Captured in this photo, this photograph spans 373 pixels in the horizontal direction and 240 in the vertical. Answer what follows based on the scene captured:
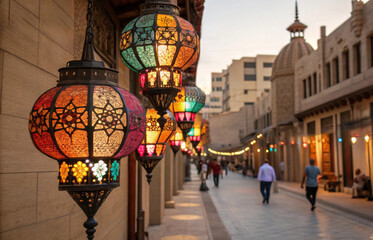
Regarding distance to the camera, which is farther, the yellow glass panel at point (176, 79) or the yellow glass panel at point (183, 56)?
the yellow glass panel at point (176, 79)

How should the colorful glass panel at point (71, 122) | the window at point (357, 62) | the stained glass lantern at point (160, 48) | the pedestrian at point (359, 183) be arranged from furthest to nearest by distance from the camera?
the window at point (357, 62)
the pedestrian at point (359, 183)
the stained glass lantern at point (160, 48)
the colorful glass panel at point (71, 122)

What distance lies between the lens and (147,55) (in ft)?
13.1

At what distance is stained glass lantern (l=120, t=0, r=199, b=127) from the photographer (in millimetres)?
3947

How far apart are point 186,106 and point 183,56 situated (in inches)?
128

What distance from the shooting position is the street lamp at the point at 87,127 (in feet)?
7.70

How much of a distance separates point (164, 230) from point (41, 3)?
8.31 m

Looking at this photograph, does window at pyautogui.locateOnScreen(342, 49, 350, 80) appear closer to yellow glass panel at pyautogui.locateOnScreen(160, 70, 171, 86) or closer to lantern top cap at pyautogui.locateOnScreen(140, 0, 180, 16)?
lantern top cap at pyautogui.locateOnScreen(140, 0, 180, 16)

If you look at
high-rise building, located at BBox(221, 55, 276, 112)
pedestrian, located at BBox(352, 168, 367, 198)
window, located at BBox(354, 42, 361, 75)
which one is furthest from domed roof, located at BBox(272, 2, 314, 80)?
high-rise building, located at BBox(221, 55, 276, 112)

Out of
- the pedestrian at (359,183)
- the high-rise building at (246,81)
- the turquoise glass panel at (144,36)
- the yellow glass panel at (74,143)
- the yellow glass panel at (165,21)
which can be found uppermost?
the high-rise building at (246,81)

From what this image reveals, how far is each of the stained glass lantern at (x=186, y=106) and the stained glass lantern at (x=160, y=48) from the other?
2911 millimetres

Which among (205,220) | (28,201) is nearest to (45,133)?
(28,201)

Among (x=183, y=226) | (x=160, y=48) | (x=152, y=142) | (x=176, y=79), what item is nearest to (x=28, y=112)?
(x=160, y=48)

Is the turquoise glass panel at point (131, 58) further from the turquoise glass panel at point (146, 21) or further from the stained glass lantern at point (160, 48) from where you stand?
the turquoise glass panel at point (146, 21)

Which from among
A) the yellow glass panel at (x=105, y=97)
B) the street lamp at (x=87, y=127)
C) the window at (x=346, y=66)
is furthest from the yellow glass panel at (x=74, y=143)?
the window at (x=346, y=66)
